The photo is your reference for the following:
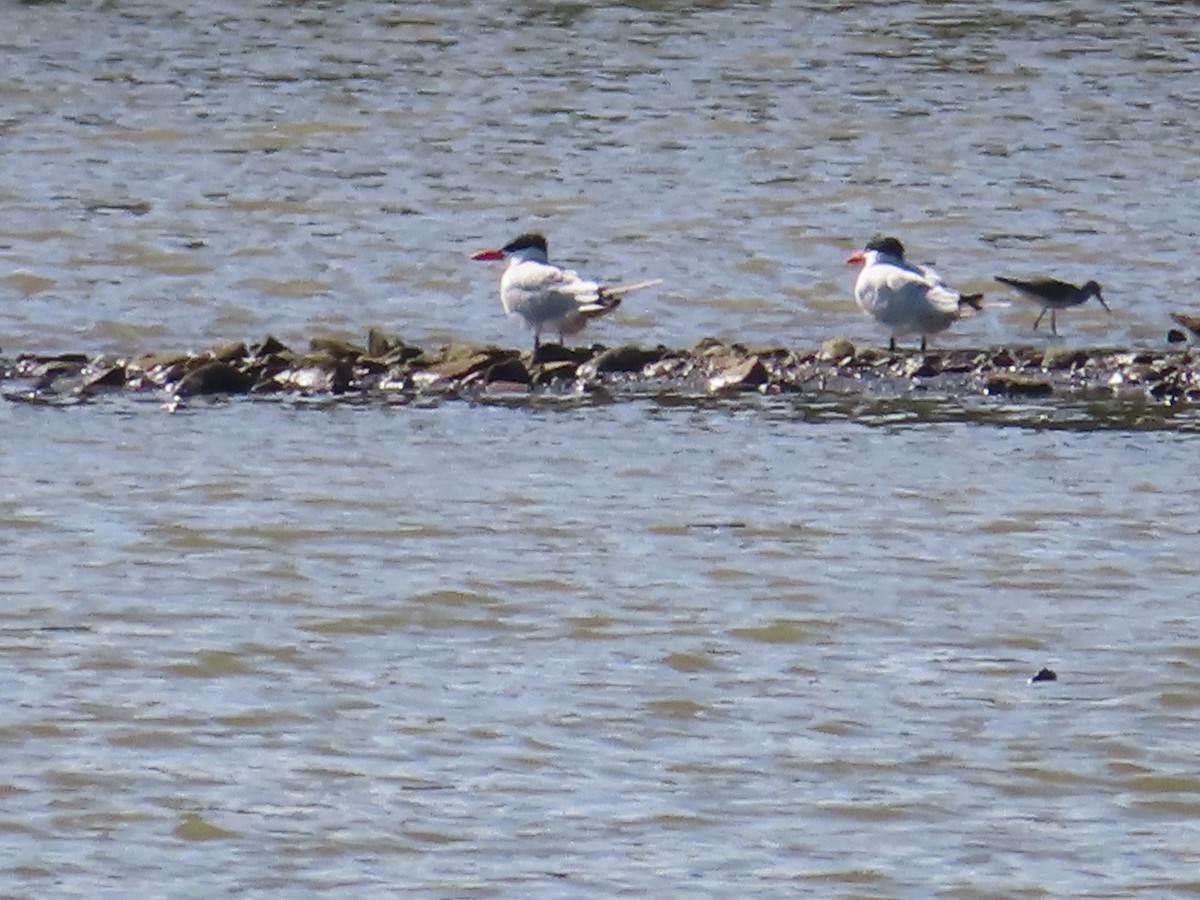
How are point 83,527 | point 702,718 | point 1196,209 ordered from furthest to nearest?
point 1196,209, point 83,527, point 702,718

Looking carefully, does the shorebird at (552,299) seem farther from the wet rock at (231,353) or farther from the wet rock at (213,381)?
the wet rock at (213,381)

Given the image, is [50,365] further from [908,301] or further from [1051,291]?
[1051,291]

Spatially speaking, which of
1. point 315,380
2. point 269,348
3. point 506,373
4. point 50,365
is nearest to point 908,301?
point 506,373

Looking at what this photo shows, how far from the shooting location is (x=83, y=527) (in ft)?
34.9

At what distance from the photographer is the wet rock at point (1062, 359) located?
46.4 feet

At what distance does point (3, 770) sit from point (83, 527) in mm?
3065

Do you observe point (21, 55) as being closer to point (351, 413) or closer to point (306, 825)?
point (351, 413)

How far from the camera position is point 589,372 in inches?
547

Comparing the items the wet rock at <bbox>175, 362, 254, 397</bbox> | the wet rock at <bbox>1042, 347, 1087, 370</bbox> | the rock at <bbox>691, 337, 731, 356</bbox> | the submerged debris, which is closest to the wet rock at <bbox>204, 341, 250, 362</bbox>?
the submerged debris

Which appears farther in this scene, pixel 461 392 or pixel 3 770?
pixel 461 392

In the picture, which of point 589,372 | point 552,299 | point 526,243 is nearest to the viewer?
point 589,372

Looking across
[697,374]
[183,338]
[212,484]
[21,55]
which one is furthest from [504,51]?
[212,484]

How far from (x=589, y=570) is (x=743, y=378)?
378cm

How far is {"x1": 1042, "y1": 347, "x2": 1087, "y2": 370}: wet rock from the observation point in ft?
46.4
